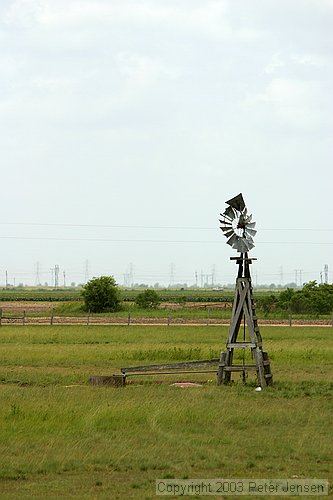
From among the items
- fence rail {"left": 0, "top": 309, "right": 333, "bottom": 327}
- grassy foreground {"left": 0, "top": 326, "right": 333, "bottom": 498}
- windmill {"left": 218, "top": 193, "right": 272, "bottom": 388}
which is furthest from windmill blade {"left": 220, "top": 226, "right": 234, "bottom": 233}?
fence rail {"left": 0, "top": 309, "right": 333, "bottom": 327}

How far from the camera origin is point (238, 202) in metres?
23.5

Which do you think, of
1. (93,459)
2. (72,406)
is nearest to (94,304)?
(72,406)

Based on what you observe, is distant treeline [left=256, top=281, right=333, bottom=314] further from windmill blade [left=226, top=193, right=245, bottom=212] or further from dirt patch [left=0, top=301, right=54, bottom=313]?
windmill blade [left=226, top=193, right=245, bottom=212]

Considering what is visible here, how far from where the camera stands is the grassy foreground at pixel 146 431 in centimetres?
1273

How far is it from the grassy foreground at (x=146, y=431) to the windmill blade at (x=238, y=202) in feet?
15.2

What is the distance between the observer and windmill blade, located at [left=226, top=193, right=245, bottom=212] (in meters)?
23.3

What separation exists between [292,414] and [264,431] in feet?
6.40

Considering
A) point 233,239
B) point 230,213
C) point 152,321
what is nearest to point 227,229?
point 233,239

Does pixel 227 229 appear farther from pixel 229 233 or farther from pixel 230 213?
pixel 230 213

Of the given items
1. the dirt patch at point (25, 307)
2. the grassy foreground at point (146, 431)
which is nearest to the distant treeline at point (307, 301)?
the dirt patch at point (25, 307)

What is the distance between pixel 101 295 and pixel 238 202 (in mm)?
52317

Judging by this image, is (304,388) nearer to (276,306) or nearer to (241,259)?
(241,259)

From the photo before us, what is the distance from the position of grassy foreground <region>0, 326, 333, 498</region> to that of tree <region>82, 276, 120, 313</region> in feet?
151

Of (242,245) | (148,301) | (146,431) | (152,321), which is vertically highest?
(242,245)
